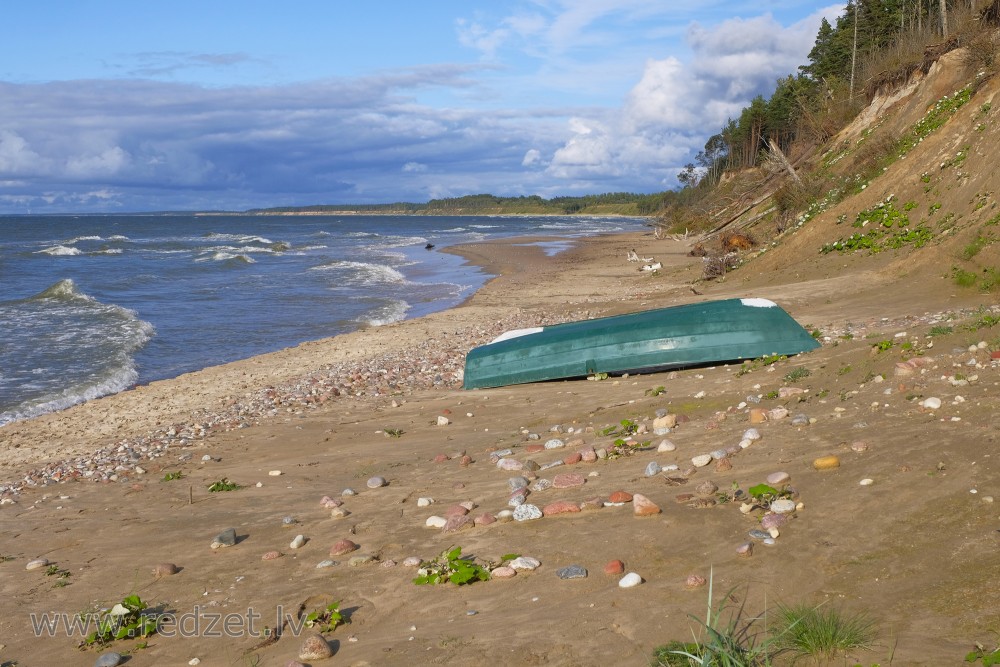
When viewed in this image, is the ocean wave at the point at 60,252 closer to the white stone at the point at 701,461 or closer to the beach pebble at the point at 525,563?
the white stone at the point at 701,461

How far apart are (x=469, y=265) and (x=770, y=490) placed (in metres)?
37.2

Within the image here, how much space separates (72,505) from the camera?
8.36 metres

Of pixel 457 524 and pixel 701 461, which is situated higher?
pixel 701 461

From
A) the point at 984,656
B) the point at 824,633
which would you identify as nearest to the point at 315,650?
the point at 824,633

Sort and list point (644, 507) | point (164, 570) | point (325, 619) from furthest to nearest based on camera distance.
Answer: point (164, 570) < point (644, 507) < point (325, 619)

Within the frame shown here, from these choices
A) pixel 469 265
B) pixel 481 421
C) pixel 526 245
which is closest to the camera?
pixel 481 421

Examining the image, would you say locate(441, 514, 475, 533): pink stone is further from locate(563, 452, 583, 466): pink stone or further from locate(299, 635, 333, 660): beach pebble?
locate(299, 635, 333, 660): beach pebble

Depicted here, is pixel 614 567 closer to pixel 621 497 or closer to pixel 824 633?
pixel 621 497

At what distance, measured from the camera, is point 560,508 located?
19.2 feet

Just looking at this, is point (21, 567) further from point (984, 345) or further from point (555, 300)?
point (555, 300)

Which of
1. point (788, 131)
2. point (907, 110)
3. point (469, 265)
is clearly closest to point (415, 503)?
point (907, 110)

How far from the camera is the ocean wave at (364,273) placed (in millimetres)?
34094

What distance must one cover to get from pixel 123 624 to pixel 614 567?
3097 millimetres

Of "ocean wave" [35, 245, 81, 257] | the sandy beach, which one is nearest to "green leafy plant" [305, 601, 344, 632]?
the sandy beach
